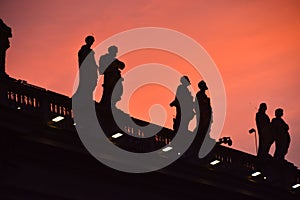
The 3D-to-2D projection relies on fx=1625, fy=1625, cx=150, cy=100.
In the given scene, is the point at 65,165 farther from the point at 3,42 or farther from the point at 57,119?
the point at 3,42

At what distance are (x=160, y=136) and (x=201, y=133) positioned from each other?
2392 millimetres

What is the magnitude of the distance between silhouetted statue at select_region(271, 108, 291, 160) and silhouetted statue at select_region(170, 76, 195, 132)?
16.9 feet

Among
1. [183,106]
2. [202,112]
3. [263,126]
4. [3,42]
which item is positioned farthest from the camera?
[263,126]

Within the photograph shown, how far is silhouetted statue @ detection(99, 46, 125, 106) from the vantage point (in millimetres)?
50406

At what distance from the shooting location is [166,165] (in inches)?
2057

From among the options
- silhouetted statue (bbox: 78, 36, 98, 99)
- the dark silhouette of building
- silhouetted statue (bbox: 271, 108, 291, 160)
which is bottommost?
the dark silhouette of building

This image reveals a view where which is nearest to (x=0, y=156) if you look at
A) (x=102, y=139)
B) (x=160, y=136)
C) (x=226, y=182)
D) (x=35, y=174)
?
(x=35, y=174)

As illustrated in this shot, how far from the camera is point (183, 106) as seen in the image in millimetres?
54219

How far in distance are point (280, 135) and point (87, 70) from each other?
11762mm

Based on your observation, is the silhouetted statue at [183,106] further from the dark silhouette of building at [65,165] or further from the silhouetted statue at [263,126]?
the silhouetted statue at [263,126]

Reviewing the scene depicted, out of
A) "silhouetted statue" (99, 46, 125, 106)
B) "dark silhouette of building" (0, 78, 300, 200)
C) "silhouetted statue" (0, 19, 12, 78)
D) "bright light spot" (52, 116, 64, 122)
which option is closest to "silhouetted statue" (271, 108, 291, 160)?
"dark silhouette of building" (0, 78, 300, 200)

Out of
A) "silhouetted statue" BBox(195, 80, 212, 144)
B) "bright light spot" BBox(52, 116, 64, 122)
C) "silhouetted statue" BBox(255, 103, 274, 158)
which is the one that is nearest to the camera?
"bright light spot" BBox(52, 116, 64, 122)

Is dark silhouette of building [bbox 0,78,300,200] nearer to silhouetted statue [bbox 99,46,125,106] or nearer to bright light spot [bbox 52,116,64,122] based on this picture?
bright light spot [bbox 52,116,64,122]

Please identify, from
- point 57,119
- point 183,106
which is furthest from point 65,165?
point 183,106
